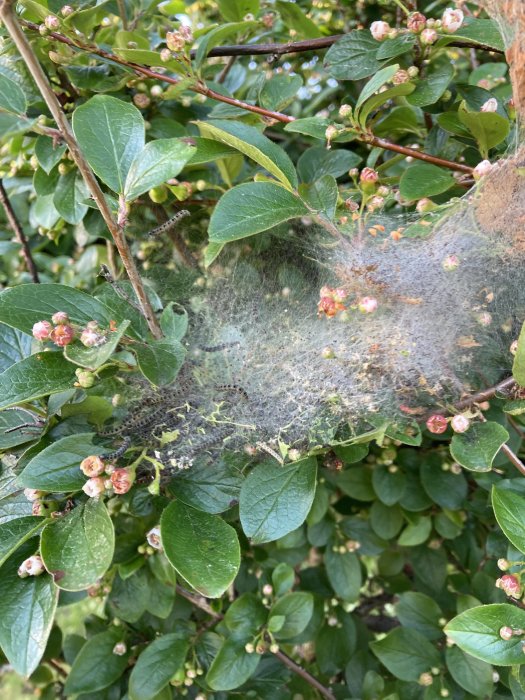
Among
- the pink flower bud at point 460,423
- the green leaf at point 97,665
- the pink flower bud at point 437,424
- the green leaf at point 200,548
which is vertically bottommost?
the green leaf at point 97,665

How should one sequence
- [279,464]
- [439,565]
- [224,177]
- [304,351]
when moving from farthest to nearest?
[439,565] < [224,177] < [304,351] < [279,464]

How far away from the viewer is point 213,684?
4.60 ft

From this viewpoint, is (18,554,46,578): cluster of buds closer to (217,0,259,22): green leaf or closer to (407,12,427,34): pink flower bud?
(407,12,427,34): pink flower bud

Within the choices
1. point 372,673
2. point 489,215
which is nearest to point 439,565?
point 372,673

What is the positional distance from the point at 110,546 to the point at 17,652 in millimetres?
227

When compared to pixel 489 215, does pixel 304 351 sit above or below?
below

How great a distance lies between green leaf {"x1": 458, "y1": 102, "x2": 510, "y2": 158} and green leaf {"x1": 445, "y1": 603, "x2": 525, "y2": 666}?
95cm

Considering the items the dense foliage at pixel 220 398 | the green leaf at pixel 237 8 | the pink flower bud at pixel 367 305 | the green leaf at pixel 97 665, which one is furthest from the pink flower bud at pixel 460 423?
the green leaf at pixel 237 8

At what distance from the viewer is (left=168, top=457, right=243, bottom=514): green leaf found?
1220mm

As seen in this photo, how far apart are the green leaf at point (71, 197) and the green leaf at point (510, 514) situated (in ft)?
3.73

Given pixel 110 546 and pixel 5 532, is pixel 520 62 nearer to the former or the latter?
pixel 110 546

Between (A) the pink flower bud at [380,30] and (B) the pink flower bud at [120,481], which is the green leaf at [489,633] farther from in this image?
(A) the pink flower bud at [380,30]

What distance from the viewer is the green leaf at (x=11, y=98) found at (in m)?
1.14

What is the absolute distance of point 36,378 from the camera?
3.58 feet
